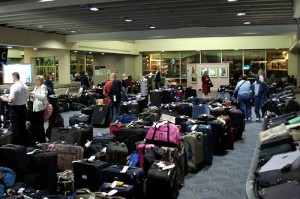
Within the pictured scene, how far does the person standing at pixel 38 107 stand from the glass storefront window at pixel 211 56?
18.7 metres

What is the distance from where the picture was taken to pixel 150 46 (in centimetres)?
2573

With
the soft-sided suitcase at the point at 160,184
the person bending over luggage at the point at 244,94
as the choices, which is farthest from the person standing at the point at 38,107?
the person bending over luggage at the point at 244,94

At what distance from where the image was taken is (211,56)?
83.7 feet

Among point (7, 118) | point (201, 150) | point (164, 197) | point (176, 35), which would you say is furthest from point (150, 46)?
point (164, 197)

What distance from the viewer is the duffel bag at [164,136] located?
5727 millimetres

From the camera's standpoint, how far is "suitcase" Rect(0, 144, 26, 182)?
5301 mm

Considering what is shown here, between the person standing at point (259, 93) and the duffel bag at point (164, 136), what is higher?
the person standing at point (259, 93)

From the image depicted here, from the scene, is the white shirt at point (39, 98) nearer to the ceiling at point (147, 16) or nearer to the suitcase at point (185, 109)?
the ceiling at point (147, 16)

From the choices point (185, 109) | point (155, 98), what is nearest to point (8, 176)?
point (185, 109)

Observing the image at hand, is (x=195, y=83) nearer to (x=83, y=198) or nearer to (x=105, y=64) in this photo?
(x=105, y=64)

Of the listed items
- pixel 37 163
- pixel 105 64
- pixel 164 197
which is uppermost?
pixel 105 64

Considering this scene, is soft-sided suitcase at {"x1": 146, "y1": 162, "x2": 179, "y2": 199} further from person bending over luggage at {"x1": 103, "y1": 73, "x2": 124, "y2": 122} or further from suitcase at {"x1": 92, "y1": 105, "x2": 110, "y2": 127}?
suitcase at {"x1": 92, "y1": 105, "x2": 110, "y2": 127}

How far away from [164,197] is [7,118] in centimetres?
696

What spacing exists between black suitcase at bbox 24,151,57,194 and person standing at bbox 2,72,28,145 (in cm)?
277
